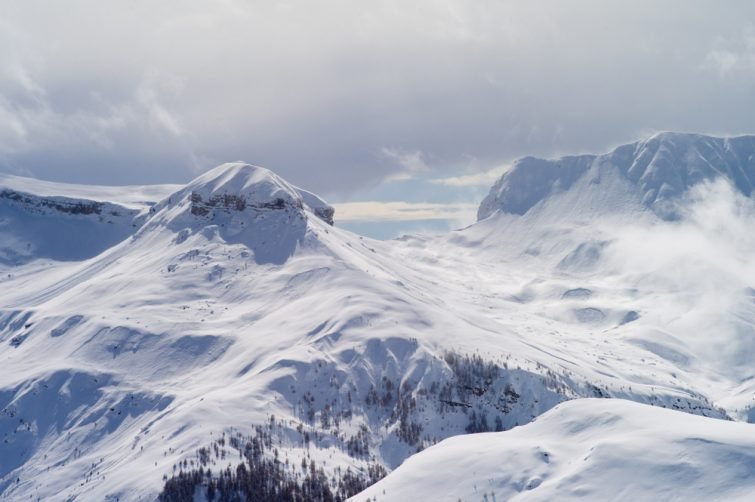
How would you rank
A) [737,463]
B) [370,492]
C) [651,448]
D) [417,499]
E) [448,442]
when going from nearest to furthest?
[737,463] → [651,448] → [417,499] → [370,492] → [448,442]

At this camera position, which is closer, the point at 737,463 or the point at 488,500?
the point at 737,463

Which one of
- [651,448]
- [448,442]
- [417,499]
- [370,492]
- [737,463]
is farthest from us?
[448,442]

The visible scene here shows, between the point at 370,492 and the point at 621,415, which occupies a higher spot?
the point at 621,415

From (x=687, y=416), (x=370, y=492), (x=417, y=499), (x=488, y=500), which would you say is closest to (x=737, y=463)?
(x=687, y=416)

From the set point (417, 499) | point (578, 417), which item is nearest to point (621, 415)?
point (578, 417)

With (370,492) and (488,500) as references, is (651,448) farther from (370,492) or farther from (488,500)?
(370,492)

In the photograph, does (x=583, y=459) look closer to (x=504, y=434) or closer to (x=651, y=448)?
(x=651, y=448)
